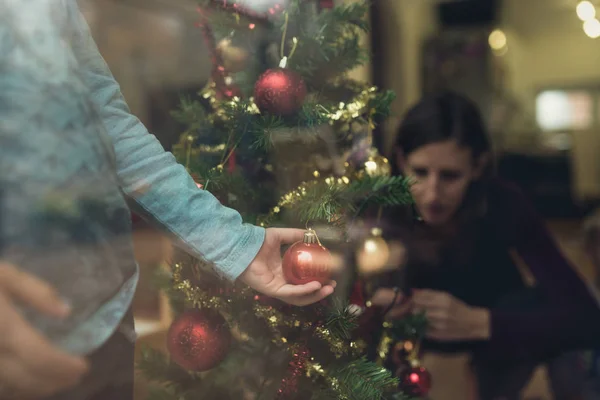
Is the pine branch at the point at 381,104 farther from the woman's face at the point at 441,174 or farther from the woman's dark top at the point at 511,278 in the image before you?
the woman's dark top at the point at 511,278

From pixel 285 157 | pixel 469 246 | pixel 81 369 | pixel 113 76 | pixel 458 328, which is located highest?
pixel 113 76

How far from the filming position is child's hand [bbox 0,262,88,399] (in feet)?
1.52

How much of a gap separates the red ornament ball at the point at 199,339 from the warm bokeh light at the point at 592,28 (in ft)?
5.33

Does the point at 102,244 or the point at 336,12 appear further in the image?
the point at 336,12

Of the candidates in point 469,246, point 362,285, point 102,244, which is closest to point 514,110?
point 469,246

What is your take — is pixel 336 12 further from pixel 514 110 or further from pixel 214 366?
pixel 514 110

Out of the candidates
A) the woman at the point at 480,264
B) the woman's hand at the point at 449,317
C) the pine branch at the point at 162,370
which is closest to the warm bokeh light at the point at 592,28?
the woman at the point at 480,264

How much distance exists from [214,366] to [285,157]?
0.30 m

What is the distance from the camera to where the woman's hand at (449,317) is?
3.71 ft

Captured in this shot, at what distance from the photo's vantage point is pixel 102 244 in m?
0.56

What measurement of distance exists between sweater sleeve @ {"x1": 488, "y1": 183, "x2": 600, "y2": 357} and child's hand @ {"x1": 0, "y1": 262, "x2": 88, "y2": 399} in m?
→ 0.97

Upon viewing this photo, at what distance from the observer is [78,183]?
1.76 feet

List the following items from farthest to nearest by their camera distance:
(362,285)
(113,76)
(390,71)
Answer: (390,71) → (362,285) → (113,76)

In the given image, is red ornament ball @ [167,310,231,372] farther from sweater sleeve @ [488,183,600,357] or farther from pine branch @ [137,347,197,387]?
sweater sleeve @ [488,183,600,357]
